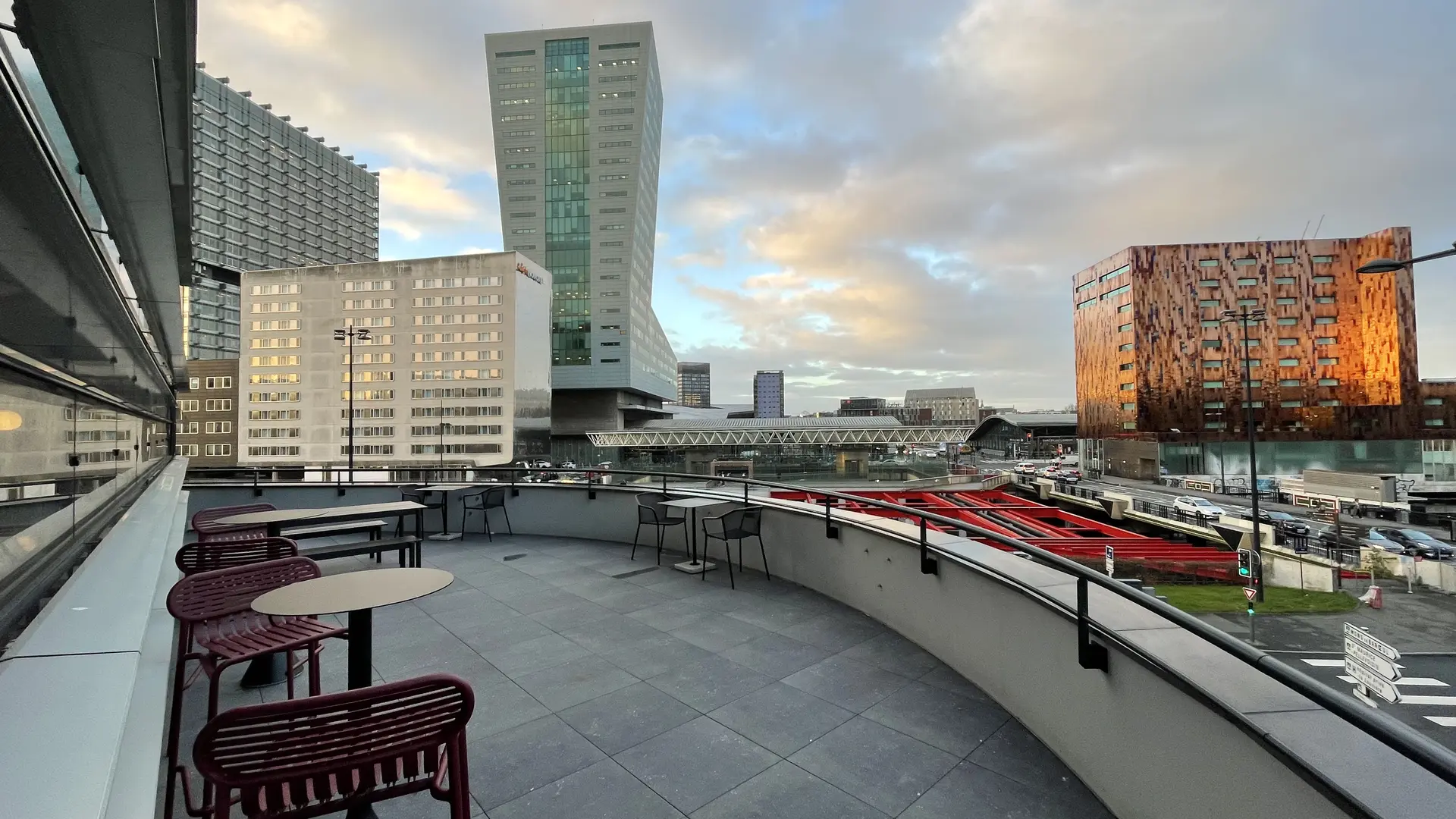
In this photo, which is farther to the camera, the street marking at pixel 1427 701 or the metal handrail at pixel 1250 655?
the street marking at pixel 1427 701

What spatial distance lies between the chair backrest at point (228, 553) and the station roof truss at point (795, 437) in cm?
4094

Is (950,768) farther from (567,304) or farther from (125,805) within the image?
(567,304)

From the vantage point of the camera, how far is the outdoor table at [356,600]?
239 centimetres

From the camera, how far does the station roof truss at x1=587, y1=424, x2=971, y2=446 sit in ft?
153

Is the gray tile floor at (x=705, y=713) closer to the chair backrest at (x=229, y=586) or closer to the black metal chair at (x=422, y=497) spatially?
the chair backrest at (x=229, y=586)

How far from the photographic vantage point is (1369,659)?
24.4ft

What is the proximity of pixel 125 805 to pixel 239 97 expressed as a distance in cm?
12637

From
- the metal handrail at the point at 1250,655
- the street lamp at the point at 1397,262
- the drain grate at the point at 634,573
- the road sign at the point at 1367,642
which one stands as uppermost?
the street lamp at the point at 1397,262

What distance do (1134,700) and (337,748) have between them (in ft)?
9.57

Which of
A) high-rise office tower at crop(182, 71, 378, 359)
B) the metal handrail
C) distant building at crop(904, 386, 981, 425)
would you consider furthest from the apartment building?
distant building at crop(904, 386, 981, 425)

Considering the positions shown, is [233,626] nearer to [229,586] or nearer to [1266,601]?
[229,586]

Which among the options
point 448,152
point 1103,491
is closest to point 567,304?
point 448,152

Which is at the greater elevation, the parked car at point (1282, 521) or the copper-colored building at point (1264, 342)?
the copper-colored building at point (1264, 342)

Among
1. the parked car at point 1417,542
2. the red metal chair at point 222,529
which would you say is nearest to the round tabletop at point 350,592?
the red metal chair at point 222,529
